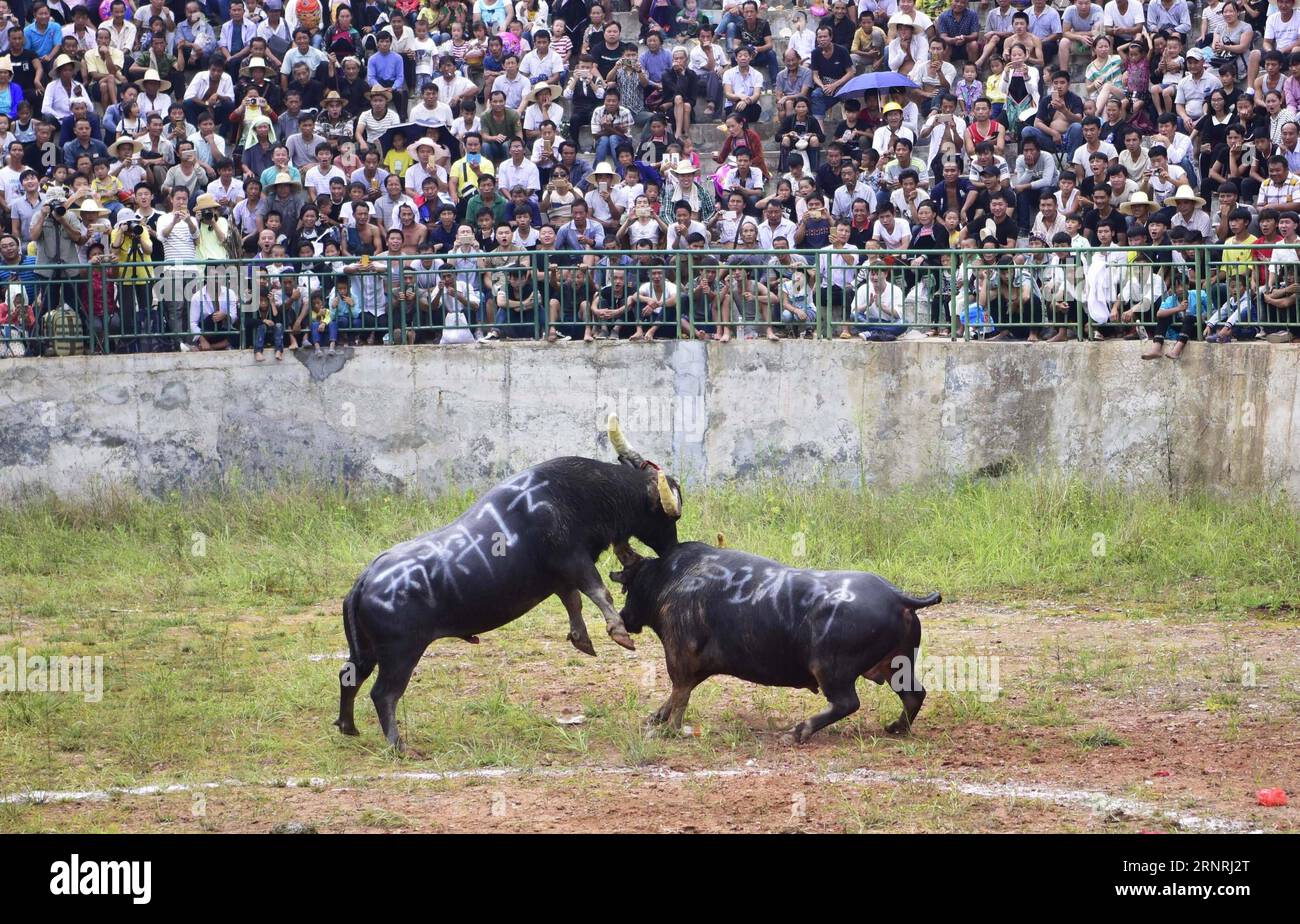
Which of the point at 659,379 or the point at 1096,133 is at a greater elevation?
the point at 1096,133

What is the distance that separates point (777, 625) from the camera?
10641mm

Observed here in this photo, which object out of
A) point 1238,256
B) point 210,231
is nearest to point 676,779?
point 1238,256

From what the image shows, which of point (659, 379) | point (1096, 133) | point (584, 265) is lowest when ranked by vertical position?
point (659, 379)

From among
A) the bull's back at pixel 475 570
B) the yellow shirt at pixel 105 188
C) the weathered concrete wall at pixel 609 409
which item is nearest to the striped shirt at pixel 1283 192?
the weathered concrete wall at pixel 609 409

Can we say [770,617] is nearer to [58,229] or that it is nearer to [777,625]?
[777,625]

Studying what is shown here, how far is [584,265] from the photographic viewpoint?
18109mm

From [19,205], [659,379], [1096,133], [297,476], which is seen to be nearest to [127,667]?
[297,476]

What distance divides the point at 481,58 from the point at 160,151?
4.00m

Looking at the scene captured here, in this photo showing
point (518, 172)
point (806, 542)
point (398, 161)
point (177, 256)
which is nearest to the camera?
point (806, 542)

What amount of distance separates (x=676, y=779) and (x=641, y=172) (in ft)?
37.4

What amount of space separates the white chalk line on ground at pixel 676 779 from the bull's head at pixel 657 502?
1.78 meters

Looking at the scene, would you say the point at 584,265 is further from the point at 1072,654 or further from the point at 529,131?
the point at 1072,654

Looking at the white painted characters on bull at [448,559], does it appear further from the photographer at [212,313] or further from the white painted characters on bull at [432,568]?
the photographer at [212,313]

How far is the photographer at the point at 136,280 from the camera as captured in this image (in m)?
18.3
